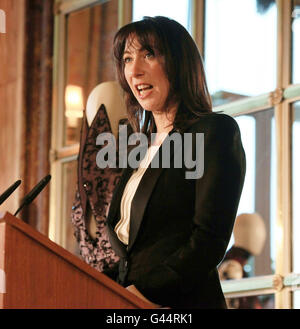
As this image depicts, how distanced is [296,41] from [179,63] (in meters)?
1.54

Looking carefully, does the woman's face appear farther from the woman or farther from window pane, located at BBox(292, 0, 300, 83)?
window pane, located at BBox(292, 0, 300, 83)

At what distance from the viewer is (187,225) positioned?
2250mm

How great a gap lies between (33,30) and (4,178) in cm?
95

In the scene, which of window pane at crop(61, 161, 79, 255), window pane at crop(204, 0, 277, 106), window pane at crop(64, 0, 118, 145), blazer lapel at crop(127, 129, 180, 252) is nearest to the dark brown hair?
blazer lapel at crop(127, 129, 180, 252)

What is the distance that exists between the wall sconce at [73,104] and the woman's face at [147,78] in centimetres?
273

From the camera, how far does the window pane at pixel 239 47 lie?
13.0ft

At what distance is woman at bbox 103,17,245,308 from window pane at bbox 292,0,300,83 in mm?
1442

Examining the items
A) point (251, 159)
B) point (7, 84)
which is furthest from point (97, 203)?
point (7, 84)

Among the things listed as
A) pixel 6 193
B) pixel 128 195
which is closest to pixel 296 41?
pixel 128 195

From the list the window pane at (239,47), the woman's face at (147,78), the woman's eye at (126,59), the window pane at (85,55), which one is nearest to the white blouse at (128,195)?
the woman's face at (147,78)

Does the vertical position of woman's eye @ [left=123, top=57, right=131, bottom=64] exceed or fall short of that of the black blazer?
it exceeds it

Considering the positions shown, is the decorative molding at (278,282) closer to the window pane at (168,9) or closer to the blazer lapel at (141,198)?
the window pane at (168,9)

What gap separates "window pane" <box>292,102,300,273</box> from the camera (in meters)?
3.69

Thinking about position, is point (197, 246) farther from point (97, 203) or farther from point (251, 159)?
point (251, 159)
